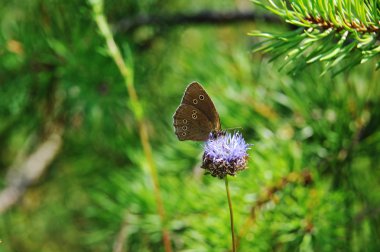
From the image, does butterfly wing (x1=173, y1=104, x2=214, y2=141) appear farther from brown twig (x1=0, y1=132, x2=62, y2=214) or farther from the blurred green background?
brown twig (x1=0, y1=132, x2=62, y2=214)

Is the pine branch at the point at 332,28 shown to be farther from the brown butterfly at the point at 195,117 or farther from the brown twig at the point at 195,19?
→ the brown twig at the point at 195,19

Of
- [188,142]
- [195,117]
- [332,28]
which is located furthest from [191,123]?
[188,142]

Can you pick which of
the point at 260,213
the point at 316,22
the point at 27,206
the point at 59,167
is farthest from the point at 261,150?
the point at 27,206

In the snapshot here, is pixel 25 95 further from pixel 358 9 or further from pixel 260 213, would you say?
pixel 358 9

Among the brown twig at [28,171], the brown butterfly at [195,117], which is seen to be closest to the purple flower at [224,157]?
the brown butterfly at [195,117]

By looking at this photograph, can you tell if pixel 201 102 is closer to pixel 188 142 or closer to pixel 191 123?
pixel 191 123

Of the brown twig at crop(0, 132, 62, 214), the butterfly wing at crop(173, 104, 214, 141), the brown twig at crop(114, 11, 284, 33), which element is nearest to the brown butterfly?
the butterfly wing at crop(173, 104, 214, 141)
